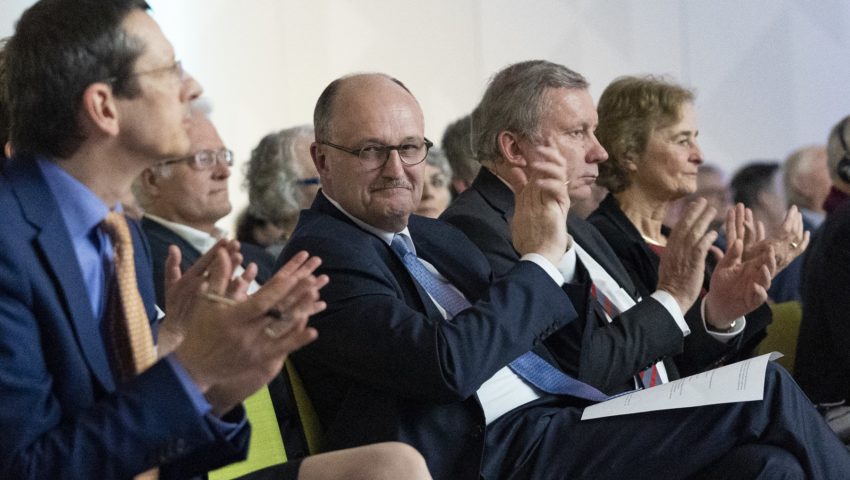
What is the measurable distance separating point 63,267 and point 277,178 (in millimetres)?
3046

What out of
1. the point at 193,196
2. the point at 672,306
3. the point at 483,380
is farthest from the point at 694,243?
the point at 193,196

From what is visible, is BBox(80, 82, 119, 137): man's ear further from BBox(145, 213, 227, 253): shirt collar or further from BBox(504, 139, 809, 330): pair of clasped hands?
BBox(145, 213, 227, 253): shirt collar

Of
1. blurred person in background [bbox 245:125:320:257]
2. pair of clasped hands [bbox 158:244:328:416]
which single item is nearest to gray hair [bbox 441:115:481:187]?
blurred person in background [bbox 245:125:320:257]

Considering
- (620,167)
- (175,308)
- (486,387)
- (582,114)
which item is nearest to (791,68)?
(620,167)

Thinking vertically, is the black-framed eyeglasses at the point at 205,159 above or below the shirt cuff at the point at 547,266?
below

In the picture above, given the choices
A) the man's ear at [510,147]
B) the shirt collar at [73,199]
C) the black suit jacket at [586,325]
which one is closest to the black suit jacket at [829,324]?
the black suit jacket at [586,325]

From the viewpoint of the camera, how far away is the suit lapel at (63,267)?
5.37ft

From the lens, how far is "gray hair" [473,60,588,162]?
3234 millimetres

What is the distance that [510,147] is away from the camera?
3229 millimetres

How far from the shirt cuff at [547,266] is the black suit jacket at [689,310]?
100 centimetres

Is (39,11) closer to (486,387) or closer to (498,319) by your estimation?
(498,319)

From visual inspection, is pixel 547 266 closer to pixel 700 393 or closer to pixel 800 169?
pixel 700 393

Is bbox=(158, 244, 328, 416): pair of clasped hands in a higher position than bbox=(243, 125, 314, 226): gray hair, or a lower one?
higher

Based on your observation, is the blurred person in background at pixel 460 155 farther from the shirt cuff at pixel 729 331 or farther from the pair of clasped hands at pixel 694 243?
the shirt cuff at pixel 729 331
